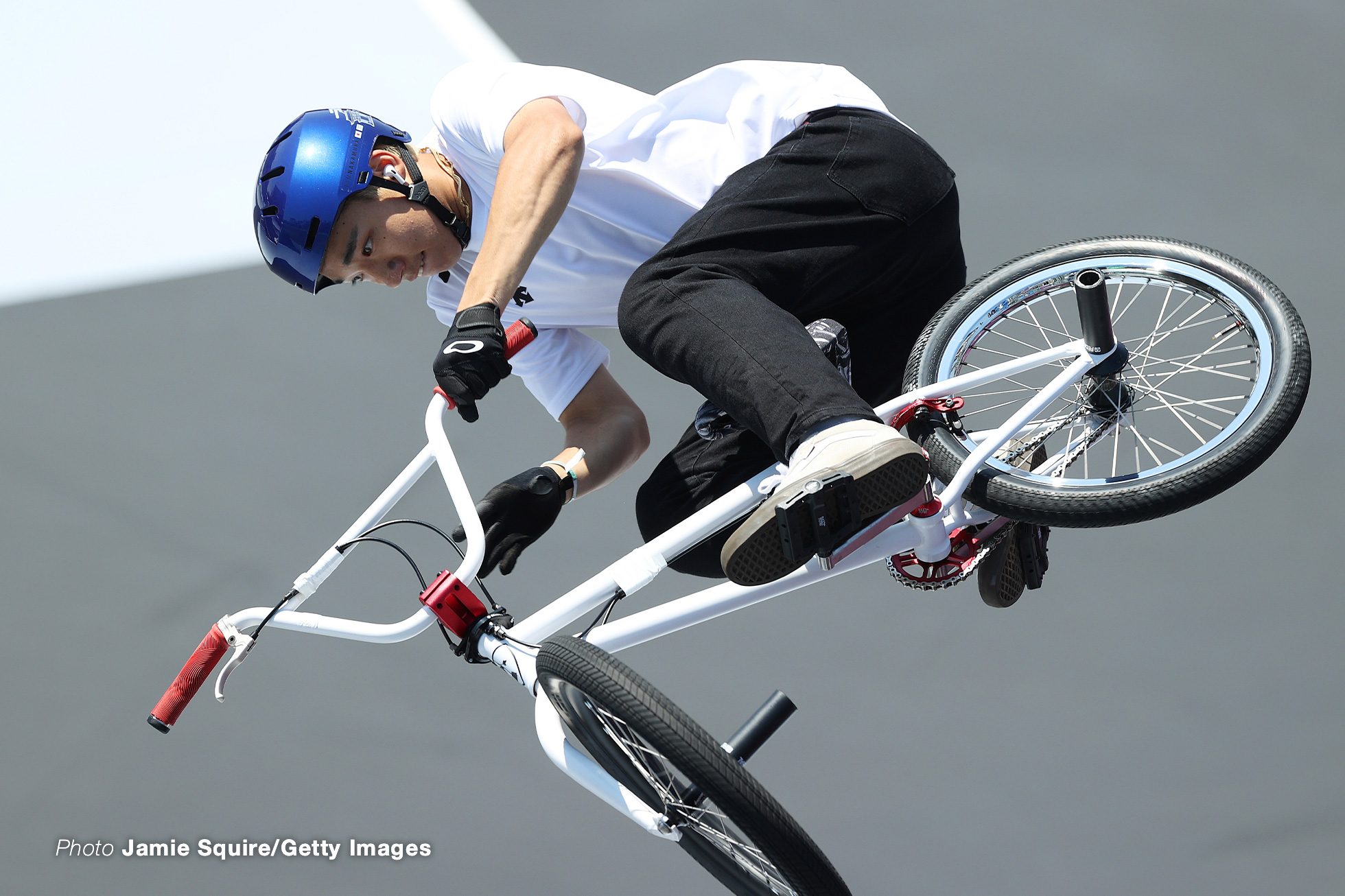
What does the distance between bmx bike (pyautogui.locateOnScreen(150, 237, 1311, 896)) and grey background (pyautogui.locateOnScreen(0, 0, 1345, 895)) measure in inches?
55.0

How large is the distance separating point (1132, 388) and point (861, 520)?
0.58 m

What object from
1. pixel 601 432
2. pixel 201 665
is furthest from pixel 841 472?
pixel 201 665

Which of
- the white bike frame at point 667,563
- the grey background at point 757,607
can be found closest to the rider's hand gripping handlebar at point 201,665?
the white bike frame at point 667,563

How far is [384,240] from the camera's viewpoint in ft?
6.47

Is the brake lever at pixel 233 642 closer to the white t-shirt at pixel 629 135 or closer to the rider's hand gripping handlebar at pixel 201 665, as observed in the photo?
the rider's hand gripping handlebar at pixel 201 665

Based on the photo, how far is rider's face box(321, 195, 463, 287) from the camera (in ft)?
6.41

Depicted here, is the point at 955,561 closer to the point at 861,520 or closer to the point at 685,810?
the point at 861,520

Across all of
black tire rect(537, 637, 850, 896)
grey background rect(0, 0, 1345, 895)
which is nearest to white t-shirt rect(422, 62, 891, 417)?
black tire rect(537, 637, 850, 896)

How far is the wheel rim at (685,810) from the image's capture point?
5.20 ft

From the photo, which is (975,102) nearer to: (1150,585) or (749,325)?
(1150,585)

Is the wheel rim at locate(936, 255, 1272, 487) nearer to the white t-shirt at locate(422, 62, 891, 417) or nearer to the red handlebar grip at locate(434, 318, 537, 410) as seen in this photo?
the white t-shirt at locate(422, 62, 891, 417)

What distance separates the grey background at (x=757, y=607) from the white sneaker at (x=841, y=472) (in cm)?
181

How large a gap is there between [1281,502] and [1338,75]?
1.17 metres

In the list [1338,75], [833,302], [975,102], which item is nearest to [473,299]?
[833,302]
